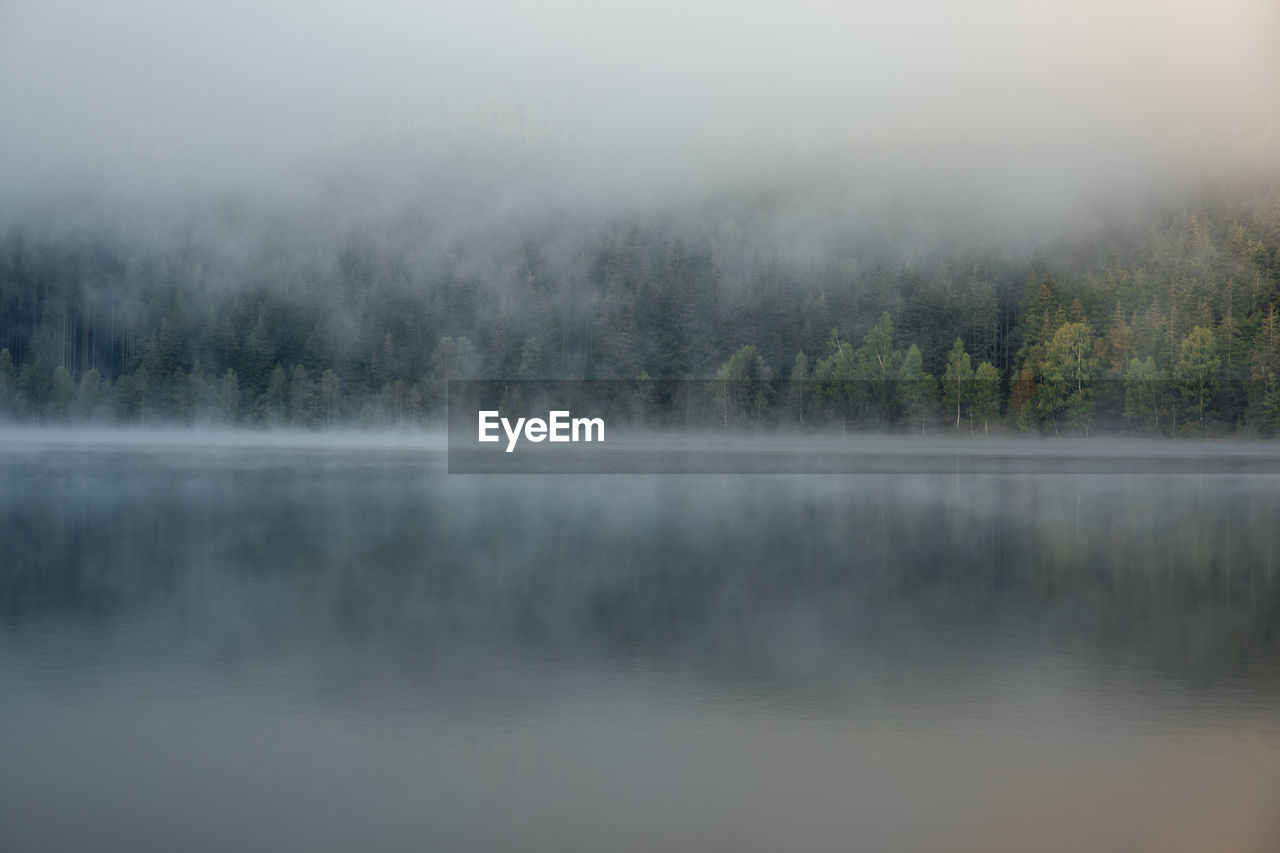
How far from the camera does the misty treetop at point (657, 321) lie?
112m

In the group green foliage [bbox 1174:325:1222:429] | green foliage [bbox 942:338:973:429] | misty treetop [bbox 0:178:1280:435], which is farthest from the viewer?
green foliage [bbox 942:338:973:429]

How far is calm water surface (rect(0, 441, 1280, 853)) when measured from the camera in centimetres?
763

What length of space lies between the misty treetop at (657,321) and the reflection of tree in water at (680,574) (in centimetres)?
7833

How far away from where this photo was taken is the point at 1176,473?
56.5 metres

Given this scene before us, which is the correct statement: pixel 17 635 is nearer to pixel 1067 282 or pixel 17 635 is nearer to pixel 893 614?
pixel 893 614

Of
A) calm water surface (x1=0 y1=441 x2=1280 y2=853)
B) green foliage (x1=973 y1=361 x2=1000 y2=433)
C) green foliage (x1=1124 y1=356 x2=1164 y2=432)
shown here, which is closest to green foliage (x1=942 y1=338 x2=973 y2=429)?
green foliage (x1=973 y1=361 x2=1000 y2=433)

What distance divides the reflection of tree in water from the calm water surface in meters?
0.12

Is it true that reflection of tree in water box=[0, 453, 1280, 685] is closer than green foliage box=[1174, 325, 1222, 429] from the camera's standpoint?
Yes

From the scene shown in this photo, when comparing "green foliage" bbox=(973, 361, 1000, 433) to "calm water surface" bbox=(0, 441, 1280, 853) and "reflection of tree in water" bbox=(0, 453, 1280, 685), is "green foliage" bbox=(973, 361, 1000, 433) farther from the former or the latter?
"calm water surface" bbox=(0, 441, 1280, 853)

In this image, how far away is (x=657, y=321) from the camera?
142m

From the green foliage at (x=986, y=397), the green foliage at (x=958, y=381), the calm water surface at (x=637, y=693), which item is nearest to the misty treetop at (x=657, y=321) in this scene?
the green foliage at (x=986, y=397)

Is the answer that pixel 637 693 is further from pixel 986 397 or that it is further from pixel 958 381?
pixel 958 381

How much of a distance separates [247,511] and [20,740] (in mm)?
22335

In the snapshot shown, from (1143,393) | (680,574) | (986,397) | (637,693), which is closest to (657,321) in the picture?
(986,397)
